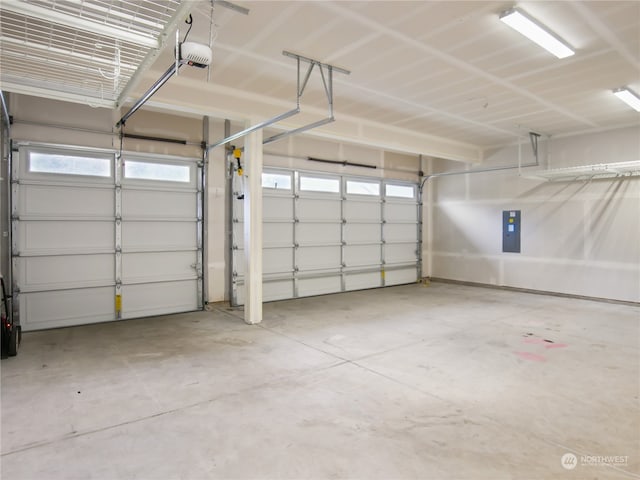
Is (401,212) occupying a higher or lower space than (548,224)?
higher

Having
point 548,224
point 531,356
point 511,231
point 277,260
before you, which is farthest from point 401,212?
point 531,356

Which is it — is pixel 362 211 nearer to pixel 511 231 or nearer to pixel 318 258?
pixel 318 258

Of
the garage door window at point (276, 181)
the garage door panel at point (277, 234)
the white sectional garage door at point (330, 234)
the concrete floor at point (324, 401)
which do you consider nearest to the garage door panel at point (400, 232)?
the white sectional garage door at point (330, 234)

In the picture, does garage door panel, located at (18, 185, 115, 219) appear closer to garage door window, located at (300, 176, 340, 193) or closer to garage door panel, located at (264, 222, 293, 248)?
garage door panel, located at (264, 222, 293, 248)

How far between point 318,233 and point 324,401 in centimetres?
510

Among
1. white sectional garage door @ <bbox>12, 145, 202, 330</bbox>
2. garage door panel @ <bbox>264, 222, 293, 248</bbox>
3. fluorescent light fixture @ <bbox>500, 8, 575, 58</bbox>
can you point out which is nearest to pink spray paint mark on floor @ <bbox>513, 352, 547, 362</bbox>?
fluorescent light fixture @ <bbox>500, 8, 575, 58</bbox>

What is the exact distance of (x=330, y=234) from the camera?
8141 mm

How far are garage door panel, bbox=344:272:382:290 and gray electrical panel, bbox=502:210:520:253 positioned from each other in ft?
9.21

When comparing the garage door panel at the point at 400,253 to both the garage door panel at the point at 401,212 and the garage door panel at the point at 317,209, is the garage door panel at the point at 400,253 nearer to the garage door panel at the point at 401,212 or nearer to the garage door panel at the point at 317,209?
the garage door panel at the point at 401,212

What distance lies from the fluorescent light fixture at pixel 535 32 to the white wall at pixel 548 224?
13.7 ft

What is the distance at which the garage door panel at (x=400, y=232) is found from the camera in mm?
9172

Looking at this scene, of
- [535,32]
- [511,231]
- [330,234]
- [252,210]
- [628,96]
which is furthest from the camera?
[511,231]

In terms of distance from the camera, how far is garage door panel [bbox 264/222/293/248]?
7254 mm

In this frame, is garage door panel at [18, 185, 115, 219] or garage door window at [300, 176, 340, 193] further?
garage door window at [300, 176, 340, 193]
